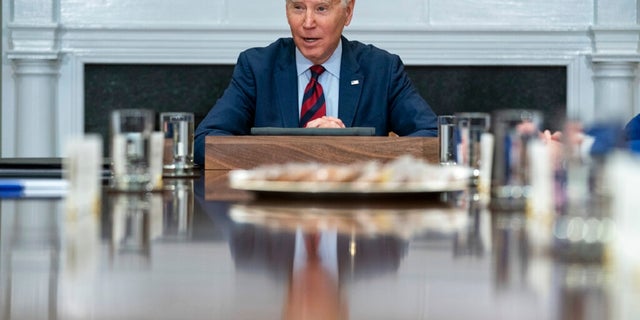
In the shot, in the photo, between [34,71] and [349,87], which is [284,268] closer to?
[349,87]

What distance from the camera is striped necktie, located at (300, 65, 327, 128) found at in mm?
3814

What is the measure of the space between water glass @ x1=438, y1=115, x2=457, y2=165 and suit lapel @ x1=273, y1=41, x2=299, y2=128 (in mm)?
1445

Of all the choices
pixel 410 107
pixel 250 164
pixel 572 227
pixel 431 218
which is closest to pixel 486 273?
pixel 572 227

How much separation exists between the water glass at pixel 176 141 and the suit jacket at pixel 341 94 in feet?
4.16

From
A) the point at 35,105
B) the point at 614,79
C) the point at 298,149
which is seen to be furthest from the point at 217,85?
the point at 298,149

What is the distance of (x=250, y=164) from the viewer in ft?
8.46

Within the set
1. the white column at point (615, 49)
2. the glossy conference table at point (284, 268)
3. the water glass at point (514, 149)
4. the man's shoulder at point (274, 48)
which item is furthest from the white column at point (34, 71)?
the water glass at point (514, 149)

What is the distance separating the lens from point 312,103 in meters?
3.83

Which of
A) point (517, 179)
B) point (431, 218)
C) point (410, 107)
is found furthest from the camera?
point (410, 107)

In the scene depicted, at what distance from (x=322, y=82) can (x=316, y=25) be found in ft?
0.66

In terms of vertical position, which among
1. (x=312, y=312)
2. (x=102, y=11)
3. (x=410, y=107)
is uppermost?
(x=102, y=11)

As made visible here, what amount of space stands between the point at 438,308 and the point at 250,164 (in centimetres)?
A: 190

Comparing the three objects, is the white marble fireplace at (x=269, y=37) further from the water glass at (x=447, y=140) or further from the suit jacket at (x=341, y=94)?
Result: the water glass at (x=447, y=140)

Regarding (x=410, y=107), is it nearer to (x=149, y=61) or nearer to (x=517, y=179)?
(x=149, y=61)
